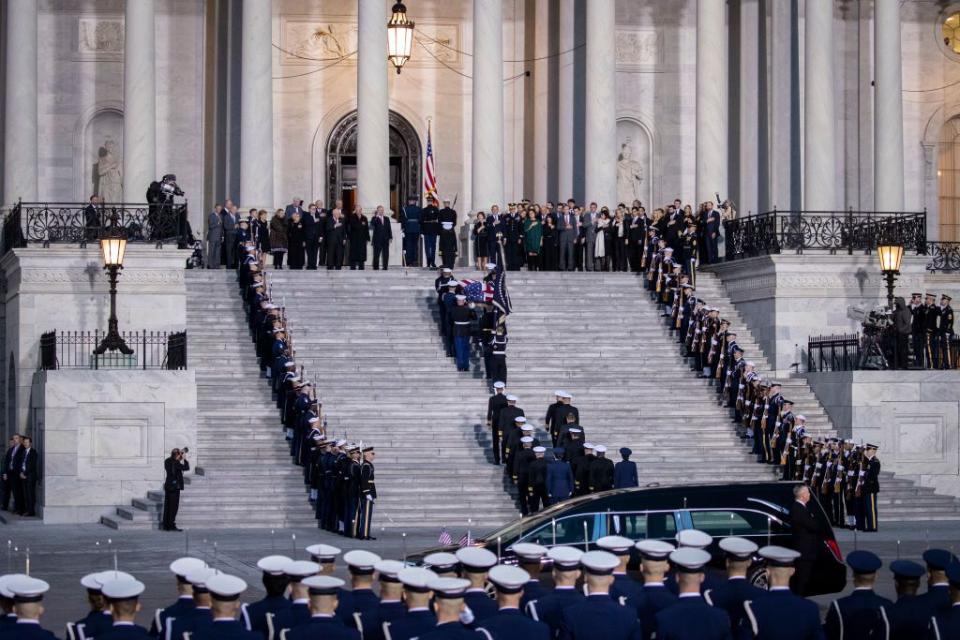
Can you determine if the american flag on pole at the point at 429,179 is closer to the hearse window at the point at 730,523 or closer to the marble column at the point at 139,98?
the marble column at the point at 139,98

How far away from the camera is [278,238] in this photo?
137 feet

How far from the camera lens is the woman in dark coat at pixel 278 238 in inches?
1638

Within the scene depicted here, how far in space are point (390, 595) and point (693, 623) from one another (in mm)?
1992

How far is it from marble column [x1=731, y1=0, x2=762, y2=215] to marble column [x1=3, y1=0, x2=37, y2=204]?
18.0 metres

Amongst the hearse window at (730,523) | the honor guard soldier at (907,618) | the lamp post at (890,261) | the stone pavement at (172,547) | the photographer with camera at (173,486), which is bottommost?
the stone pavement at (172,547)

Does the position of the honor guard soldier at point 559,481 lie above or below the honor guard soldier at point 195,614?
below

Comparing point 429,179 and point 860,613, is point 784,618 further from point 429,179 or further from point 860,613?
point 429,179

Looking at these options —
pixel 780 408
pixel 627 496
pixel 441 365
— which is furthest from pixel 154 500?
pixel 627 496

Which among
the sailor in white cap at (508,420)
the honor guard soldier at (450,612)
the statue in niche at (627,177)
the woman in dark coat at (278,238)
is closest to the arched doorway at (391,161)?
the statue in niche at (627,177)

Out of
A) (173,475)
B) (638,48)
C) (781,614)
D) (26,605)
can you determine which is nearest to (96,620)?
(26,605)

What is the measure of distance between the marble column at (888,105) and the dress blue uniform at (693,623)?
35314 mm

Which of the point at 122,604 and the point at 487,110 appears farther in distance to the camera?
the point at 487,110

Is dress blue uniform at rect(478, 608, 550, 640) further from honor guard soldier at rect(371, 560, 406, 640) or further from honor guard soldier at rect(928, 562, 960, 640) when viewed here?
honor guard soldier at rect(928, 562, 960, 640)

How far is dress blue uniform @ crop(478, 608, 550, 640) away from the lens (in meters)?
11.2
